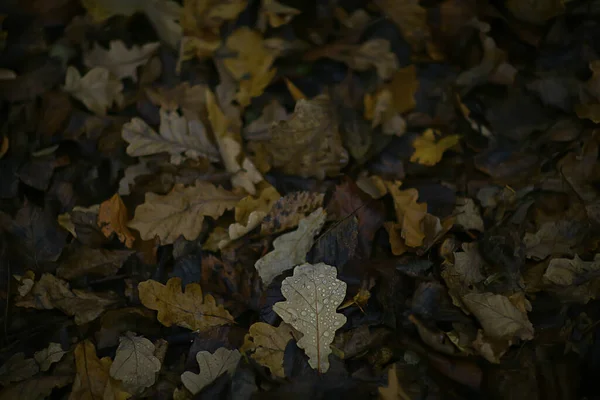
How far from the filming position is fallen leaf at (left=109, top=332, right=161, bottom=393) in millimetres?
1007

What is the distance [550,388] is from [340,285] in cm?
47

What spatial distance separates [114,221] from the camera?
3.93 feet

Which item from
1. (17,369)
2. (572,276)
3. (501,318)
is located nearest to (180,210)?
(17,369)

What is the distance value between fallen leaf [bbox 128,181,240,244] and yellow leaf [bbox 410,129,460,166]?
531 millimetres

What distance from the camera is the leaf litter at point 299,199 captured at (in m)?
1.00

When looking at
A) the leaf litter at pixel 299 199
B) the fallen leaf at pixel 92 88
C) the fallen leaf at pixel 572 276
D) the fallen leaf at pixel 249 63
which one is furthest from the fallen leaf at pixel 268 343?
the fallen leaf at pixel 92 88

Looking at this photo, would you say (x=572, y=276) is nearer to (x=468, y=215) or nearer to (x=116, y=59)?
(x=468, y=215)

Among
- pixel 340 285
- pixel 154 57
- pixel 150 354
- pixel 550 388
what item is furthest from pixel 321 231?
pixel 154 57

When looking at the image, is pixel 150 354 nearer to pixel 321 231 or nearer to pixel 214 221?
pixel 214 221

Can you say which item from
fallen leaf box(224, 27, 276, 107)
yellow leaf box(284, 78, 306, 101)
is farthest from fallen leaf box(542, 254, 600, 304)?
fallen leaf box(224, 27, 276, 107)

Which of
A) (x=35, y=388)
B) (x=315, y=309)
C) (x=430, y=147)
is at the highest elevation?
(x=430, y=147)

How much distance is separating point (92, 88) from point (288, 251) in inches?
31.6

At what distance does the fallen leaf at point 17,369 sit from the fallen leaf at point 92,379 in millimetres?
97

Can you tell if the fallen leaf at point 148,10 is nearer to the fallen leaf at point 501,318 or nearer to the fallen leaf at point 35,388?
the fallen leaf at point 35,388
